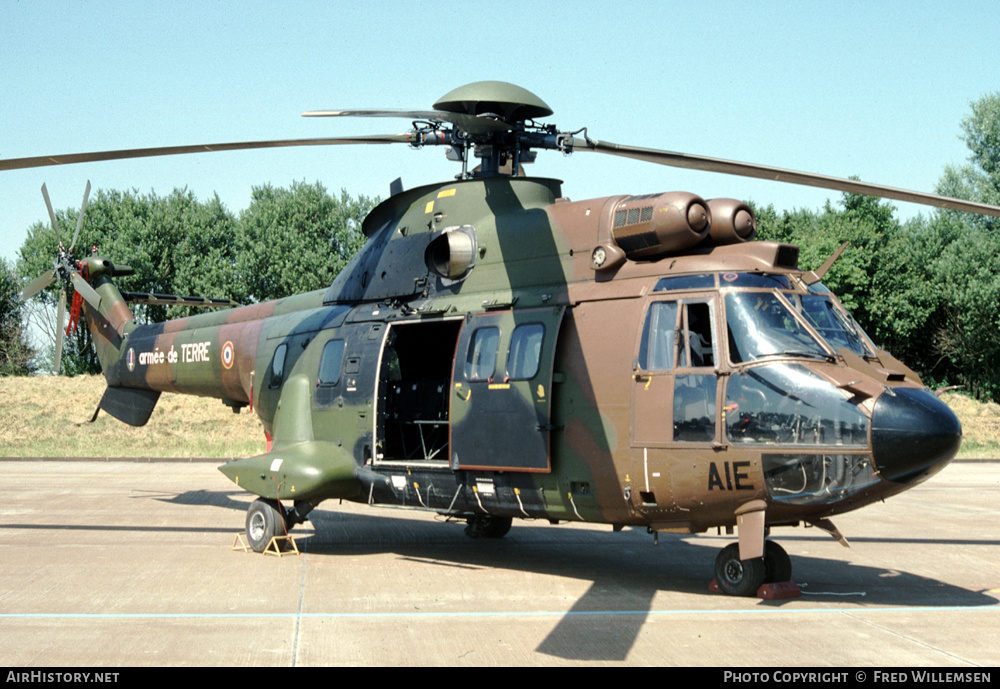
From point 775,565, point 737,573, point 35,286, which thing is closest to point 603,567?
point 737,573

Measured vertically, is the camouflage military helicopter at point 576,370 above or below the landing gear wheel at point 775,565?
above

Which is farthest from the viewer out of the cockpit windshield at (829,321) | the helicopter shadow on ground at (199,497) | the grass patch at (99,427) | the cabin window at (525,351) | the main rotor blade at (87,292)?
the grass patch at (99,427)

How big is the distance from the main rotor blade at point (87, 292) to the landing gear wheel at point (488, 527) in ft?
28.9

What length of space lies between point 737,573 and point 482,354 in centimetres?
341

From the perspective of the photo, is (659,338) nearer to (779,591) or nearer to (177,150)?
(779,591)

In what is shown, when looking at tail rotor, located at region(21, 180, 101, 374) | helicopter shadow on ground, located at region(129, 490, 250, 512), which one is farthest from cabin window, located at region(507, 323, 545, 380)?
tail rotor, located at region(21, 180, 101, 374)

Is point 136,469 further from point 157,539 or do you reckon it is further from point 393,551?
point 393,551

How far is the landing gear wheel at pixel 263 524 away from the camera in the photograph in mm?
11773

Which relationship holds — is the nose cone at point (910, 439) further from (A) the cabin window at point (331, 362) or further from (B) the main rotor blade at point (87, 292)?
(B) the main rotor blade at point (87, 292)

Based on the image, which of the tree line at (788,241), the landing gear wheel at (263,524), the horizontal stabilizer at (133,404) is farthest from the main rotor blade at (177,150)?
the tree line at (788,241)
